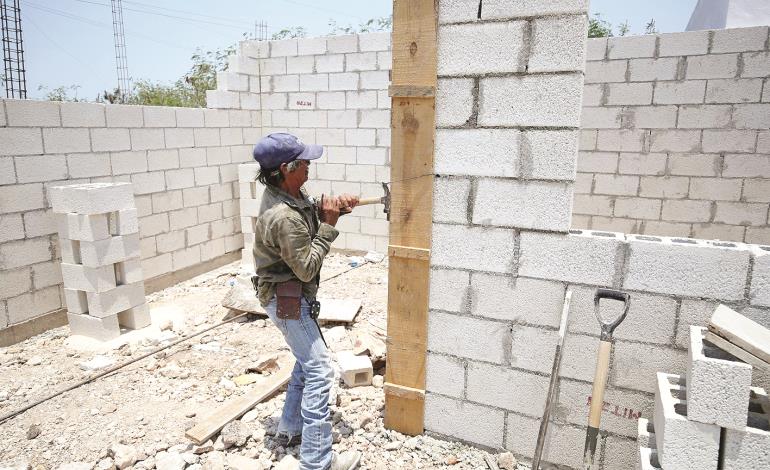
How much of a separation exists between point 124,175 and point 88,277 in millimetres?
1620

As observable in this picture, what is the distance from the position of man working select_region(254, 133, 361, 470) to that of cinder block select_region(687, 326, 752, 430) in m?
1.78

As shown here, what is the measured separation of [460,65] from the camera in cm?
262

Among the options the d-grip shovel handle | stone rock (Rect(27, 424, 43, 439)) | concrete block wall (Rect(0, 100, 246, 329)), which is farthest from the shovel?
concrete block wall (Rect(0, 100, 246, 329))

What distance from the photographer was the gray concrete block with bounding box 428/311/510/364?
109 inches

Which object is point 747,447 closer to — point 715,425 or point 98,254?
point 715,425

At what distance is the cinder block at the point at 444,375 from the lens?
2.91 m

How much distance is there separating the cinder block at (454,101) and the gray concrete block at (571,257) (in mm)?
773

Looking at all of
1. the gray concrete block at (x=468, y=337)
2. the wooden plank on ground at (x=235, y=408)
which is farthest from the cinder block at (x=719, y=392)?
the wooden plank on ground at (x=235, y=408)

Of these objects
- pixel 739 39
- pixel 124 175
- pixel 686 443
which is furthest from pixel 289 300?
pixel 739 39

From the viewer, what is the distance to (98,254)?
4.57 meters

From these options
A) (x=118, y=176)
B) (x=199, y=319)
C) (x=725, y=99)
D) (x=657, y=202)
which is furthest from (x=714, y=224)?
(x=118, y=176)

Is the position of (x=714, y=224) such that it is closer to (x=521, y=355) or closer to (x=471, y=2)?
(x=521, y=355)

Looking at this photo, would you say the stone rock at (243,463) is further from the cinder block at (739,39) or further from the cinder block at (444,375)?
the cinder block at (739,39)

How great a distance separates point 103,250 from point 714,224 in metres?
6.97
